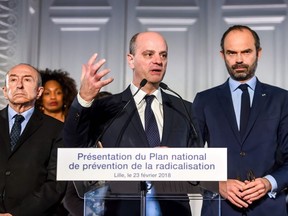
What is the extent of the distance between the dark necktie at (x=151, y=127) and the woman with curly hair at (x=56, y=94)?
4.79 feet

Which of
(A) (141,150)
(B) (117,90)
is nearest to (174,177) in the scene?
(A) (141,150)

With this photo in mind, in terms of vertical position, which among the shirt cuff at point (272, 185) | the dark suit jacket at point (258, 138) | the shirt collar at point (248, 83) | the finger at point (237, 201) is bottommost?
the finger at point (237, 201)

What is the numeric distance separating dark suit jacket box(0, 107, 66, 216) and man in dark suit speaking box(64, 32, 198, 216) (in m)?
0.44

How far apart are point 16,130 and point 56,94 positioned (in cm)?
112

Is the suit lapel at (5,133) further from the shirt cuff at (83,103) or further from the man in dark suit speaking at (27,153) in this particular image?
the shirt cuff at (83,103)

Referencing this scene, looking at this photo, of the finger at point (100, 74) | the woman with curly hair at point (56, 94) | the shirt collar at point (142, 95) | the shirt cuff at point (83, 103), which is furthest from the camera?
the woman with curly hair at point (56, 94)

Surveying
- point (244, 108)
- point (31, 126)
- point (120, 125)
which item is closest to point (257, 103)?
point (244, 108)

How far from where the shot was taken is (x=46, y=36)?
490cm

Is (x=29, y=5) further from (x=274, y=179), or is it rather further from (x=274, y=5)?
(x=274, y=179)

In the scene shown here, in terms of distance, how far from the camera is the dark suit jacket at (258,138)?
8.80ft

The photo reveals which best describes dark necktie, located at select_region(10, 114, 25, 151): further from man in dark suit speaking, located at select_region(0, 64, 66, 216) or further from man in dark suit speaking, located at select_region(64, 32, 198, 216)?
man in dark suit speaking, located at select_region(64, 32, 198, 216)

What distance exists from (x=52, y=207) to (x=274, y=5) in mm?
2590

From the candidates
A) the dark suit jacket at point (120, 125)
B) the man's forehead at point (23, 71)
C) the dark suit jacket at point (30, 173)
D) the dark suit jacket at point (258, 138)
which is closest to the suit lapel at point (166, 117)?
the dark suit jacket at point (120, 125)

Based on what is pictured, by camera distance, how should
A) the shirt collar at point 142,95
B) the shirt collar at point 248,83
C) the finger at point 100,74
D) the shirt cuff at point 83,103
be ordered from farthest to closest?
the shirt collar at point 248,83 < the shirt collar at point 142,95 < the shirt cuff at point 83,103 < the finger at point 100,74
